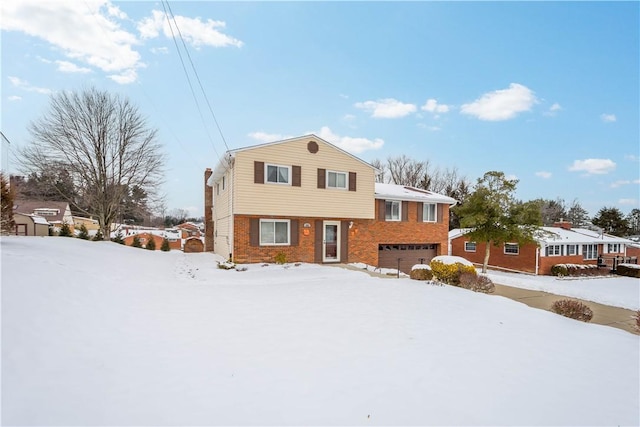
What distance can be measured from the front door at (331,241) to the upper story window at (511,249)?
19368 millimetres

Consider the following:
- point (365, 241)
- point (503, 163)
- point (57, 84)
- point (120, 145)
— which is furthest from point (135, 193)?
point (503, 163)

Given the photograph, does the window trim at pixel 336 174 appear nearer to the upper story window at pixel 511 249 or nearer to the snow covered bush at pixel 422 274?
the snow covered bush at pixel 422 274

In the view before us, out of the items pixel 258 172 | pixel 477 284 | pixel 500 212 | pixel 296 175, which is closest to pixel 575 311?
pixel 477 284

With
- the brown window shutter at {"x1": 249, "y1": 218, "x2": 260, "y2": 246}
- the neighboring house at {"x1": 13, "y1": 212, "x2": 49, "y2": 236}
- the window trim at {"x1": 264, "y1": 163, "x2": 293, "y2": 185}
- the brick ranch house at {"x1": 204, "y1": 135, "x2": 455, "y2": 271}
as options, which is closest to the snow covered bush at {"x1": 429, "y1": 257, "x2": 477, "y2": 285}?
the brick ranch house at {"x1": 204, "y1": 135, "x2": 455, "y2": 271}

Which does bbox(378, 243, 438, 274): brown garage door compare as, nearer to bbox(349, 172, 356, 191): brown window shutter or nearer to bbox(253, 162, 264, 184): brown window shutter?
bbox(349, 172, 356, 191): brown window shutter

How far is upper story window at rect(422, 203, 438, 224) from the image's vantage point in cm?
2033

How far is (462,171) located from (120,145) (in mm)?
40591

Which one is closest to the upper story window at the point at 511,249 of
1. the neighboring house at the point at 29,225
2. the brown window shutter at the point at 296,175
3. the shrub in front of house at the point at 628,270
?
the shrub in front of house at the point at 628,270

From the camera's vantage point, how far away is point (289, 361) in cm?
470

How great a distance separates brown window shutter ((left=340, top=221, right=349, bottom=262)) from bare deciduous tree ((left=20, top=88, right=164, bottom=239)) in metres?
15.5

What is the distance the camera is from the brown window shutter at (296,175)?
1521 centimetres

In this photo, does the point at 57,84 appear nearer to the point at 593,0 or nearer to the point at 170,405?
the point at 170,405

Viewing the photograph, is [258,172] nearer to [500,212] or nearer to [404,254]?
[404,254]

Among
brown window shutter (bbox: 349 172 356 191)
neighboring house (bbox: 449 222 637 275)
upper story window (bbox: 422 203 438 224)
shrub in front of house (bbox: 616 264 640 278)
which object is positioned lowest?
shrub in front of house (bbox: 616 264 640 278)
